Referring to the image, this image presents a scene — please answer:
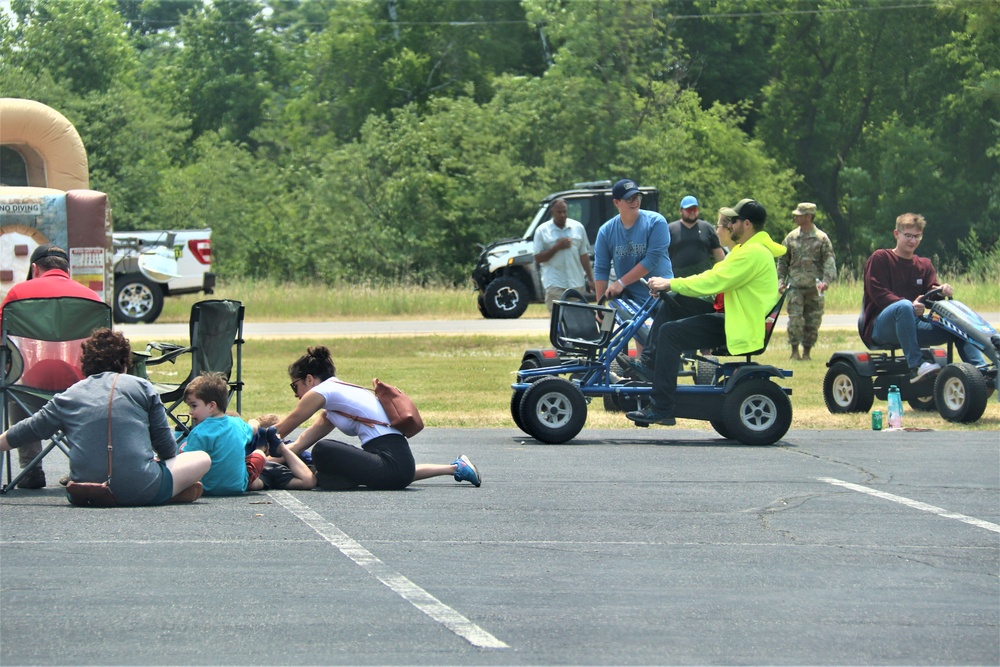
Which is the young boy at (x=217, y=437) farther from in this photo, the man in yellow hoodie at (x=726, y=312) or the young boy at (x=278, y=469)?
the man in yellow hoodie at (x=726, y=312)

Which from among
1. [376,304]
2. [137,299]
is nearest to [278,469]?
[137,299]

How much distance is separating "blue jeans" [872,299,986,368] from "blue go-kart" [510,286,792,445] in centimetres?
209

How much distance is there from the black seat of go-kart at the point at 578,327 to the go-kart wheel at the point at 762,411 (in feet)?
3.69

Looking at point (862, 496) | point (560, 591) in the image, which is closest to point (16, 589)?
point (560, 591)

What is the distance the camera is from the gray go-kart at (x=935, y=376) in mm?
13000

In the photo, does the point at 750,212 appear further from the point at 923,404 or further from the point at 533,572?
the point at 533,572

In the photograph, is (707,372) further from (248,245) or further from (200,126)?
(200,126)

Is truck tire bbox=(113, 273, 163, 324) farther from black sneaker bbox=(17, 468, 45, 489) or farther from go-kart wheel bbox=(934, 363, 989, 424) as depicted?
black sneaker bbox=(17, 468, 45, 489)

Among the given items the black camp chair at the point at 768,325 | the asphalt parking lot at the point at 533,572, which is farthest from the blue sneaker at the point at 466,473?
the black camp chair at the point at 768,325

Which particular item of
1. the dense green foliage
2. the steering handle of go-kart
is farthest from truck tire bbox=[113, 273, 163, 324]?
the steering handle of go-kart

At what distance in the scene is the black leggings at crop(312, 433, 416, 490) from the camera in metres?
9.20

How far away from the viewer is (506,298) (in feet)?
92.6

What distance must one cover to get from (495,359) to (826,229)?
37.6 meters

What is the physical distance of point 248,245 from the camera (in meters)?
47.4
